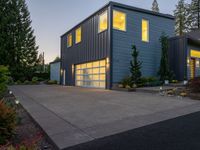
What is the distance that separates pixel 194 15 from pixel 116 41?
32.4 m

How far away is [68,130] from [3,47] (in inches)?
972

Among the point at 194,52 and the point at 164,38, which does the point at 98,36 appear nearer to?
the point at 164,38

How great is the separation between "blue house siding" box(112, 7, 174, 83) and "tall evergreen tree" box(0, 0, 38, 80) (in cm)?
1802

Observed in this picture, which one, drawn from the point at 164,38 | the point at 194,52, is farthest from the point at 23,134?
the point at 194,52

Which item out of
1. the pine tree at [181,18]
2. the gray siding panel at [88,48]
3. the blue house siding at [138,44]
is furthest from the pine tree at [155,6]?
the gray siding panel at [88,48]

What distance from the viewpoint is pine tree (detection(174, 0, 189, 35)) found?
126 feet

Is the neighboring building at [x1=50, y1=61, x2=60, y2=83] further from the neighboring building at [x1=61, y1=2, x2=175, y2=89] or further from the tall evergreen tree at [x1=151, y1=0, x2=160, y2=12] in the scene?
the tall evergreen tree at [x1=151, y1=0, x2=160, y2=12]

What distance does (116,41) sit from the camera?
1348 cm

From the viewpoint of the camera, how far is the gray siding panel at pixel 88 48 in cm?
1421

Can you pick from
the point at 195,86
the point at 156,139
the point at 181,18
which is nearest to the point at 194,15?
the point at 181,18

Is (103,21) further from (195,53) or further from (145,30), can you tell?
(195,53)

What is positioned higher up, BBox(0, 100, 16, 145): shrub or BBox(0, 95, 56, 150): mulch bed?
BBox(0, 100, 16, 145): shrub

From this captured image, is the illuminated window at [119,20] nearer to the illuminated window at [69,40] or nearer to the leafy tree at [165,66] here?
the leafy tree at [165,66]

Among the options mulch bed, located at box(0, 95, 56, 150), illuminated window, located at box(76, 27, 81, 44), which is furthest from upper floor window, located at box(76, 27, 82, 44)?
mulch bed, located at box(0, 95, 56, 150)
